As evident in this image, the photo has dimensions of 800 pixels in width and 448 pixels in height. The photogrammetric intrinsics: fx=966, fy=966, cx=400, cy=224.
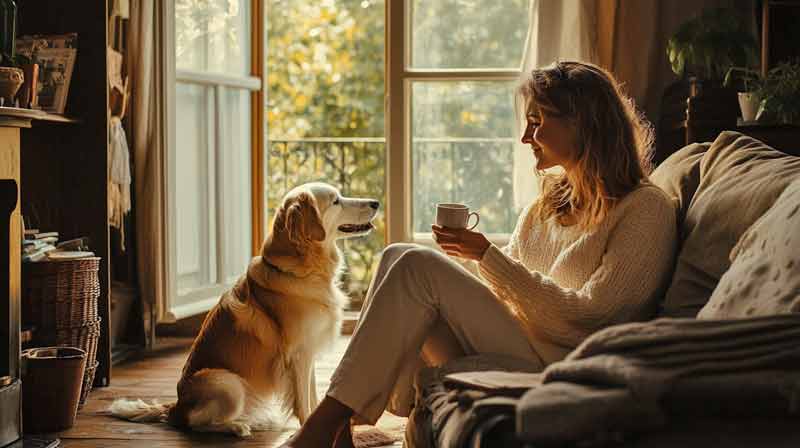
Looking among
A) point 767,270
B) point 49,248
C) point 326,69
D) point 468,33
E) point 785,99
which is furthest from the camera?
point 326,69

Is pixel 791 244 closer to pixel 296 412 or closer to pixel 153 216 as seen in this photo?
pixel 296 412

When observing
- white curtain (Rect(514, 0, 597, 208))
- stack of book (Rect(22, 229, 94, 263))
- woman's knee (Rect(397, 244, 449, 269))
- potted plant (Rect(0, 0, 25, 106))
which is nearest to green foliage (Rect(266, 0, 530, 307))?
white curtain (Rect(514, 0, 597, 208))

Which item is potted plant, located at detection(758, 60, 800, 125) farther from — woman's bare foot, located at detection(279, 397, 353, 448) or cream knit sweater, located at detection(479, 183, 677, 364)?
woman's bare foot, located at detection(279, 397, 353, 448)

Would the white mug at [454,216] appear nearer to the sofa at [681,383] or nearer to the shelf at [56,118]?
the sofa at [681,383]

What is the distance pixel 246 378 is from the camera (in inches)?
111

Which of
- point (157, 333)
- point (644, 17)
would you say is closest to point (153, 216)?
point (157, 333)

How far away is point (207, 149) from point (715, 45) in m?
2.15

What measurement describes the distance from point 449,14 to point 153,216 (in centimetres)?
151

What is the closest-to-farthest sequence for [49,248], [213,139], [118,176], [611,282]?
[611,282] < [49,248] < [118,176] < [213,139]

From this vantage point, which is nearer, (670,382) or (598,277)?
(670,382)

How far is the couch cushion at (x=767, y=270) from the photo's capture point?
134cm

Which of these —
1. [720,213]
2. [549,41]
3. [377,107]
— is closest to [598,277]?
[720,213]

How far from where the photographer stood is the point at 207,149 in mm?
4223

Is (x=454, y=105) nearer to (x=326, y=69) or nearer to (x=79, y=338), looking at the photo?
(x=79, y=338)
